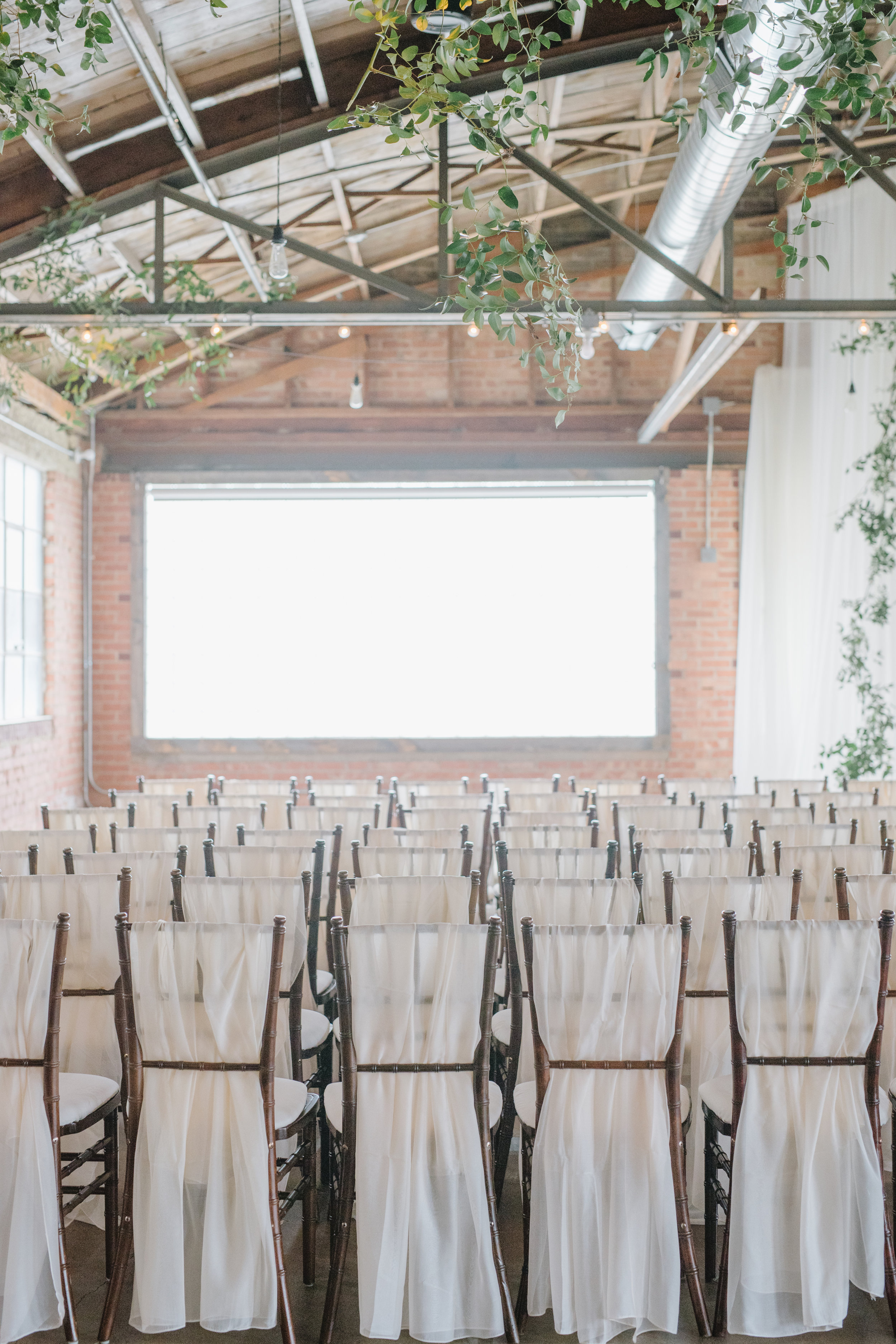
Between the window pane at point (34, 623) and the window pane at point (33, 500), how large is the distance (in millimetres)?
569

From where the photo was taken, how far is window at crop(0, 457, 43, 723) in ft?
27.6

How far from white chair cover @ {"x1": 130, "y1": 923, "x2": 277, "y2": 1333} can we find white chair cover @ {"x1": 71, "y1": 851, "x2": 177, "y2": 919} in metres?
0.98

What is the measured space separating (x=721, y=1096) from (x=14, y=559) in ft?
23.8

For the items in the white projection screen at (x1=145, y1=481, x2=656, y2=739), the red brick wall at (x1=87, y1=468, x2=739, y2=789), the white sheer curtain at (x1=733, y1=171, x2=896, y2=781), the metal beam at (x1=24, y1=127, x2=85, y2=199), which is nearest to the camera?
the metal beam at (x1=24, y1=127, x2=85, y2=199)

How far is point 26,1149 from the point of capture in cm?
270

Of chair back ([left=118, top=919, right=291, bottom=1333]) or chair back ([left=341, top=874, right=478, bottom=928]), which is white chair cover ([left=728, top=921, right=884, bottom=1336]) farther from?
chair back ([left=118, top=919, right=291, bottom=1333])

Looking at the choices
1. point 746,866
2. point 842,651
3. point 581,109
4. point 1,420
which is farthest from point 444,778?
point 746,866

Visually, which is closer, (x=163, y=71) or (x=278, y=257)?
(x=163, y=71)

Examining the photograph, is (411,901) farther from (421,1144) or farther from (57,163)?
(57,163)

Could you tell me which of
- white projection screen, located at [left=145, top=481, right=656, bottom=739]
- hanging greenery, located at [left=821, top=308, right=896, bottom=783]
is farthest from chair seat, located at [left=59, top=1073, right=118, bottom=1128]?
white projection screen, located at [left=145, top=481, right=656, bottom=739]

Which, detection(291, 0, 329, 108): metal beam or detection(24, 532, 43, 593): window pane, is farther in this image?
detection(24, 532, 43, 593): window pane

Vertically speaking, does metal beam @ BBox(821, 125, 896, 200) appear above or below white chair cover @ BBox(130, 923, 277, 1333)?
above

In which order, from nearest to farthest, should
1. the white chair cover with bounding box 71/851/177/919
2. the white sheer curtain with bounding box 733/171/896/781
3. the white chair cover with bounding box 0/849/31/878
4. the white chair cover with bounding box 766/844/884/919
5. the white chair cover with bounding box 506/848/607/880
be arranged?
the white chair cover with bounding box 71/851/177/919
the white chair cover with bounding box 506/848/607/880
the white chair cover with bounding box 766/844/884/919
the white chair cover with bounding box 0/849/31/878
the white sheer curtain with bounding box 733/171/896/781

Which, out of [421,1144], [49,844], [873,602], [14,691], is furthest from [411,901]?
[14,691]
